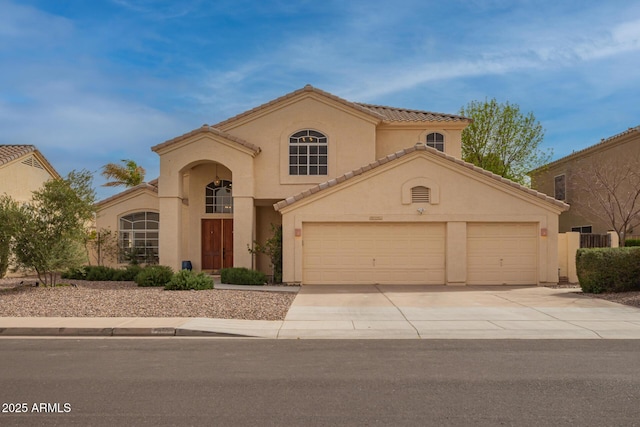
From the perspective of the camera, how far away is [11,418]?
18.9 ft

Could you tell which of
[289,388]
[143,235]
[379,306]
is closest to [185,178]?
[143,235]

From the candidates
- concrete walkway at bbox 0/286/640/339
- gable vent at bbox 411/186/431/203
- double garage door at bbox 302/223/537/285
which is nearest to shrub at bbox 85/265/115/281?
double garage door at bbox 302/223/537/285

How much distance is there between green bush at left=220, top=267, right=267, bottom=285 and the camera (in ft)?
62.1

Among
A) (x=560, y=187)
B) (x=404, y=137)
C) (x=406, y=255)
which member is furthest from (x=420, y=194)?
(x=560, y=187)

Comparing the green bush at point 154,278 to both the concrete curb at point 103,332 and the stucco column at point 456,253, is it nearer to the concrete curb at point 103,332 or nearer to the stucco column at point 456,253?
the concrete curb at point 103,332

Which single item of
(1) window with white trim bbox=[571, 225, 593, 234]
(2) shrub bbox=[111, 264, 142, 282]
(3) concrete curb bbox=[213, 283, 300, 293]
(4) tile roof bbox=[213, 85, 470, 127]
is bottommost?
(3) concrete curb bbox=[213, 283, 300, 293]

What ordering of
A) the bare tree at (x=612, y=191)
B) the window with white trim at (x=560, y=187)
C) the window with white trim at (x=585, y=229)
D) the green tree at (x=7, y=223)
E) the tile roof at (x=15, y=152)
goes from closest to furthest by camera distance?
1. the green tree at (x=7, y=223)
2. the tile roof at (x=15, y=152)
3. the bare tree at (x=612, y=191)
4. the window with white trim at (x=585, y=229)
5. the window with white trim at (x=560, y=187)

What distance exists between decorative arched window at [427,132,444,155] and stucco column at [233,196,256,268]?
321 inches

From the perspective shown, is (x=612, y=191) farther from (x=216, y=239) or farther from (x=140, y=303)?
(x=140, y=303)

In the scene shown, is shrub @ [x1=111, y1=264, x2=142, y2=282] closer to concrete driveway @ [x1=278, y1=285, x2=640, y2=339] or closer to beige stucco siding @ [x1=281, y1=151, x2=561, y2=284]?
beige stucco siding @ [x1=281, y1=151, x2=561, y2=284]

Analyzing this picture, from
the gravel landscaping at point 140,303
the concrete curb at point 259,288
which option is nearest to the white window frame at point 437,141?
the concrete curb at point 259,288

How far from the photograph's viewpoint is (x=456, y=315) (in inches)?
502

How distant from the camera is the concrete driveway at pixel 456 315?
35.4ft

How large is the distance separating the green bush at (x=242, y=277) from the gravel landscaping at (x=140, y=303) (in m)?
1.93
